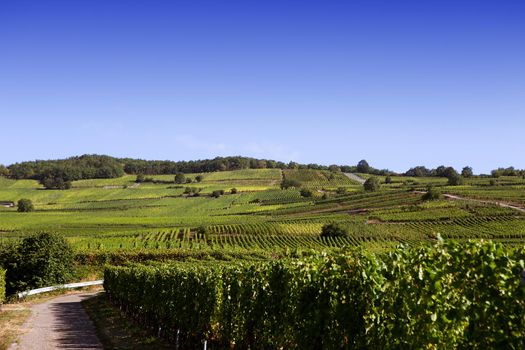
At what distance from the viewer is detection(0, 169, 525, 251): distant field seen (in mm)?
89625

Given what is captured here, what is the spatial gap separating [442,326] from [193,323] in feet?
43.6

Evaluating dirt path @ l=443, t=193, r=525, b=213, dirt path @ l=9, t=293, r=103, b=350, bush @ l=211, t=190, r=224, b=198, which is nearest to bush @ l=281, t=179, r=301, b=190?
bush @ l=211, t=190, r=224, b=198

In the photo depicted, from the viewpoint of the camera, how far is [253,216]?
12638cm

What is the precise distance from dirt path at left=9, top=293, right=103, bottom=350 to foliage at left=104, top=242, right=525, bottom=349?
9862 mm

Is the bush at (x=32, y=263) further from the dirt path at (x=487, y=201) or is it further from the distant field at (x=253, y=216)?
the dirt path at (x=487, y=201)

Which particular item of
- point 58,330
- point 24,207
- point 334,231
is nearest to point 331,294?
point 58,330

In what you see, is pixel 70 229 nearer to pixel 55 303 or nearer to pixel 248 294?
pixel 55 303

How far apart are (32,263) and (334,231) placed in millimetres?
56525

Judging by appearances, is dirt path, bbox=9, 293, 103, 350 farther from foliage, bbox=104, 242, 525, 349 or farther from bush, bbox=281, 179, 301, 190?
bush, bbox=281, 179, 301, 190

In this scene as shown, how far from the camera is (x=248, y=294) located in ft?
48.3

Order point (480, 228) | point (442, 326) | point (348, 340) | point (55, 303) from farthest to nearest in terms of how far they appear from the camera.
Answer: point (480, 228), point (55, 303), point (348, 340), point (442, 326)

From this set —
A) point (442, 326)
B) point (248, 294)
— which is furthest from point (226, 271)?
point (442, 326)

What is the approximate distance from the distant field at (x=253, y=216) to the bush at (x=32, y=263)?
2119 centimetres

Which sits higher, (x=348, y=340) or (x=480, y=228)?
(x=348, y=340)
